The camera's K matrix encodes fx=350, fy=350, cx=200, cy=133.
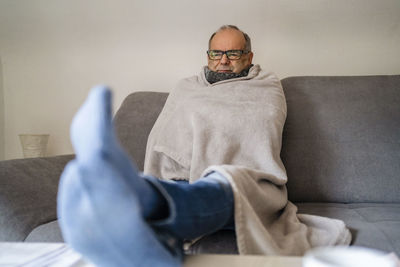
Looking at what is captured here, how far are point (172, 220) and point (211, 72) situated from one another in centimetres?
105

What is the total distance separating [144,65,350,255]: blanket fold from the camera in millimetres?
849

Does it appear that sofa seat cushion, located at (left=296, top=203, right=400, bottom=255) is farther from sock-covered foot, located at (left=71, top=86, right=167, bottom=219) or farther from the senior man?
sock-covered foot, located at (left=71, top=86, right=167, bottom=219)

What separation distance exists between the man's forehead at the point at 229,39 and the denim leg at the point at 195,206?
98cm

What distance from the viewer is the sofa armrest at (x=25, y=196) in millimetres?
976

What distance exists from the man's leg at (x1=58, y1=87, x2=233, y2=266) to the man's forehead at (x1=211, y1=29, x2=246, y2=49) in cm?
116

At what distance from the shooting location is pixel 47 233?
0.94 metres

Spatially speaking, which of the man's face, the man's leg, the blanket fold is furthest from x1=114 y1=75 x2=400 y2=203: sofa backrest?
the man's leg

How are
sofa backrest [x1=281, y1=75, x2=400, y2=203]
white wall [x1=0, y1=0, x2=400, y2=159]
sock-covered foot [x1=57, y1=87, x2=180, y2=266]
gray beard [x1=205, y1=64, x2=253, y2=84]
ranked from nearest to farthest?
sock-covered foot [x1=57, y1=87, x2=180, y2=266]
sofa backrest [x1=281, y1=75, x2=400, y2=203]
gray beard [x1=205, y1=64, x2=253, y2=84]
white wall [x1=0, y1=0, x2=400, y2=159]

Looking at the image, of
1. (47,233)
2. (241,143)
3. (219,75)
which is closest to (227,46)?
(219,75)

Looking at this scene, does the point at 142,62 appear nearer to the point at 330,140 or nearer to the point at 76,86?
the point at 76,86

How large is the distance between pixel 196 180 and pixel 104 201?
1.86 ft

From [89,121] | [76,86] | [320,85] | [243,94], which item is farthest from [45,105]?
[89,121]

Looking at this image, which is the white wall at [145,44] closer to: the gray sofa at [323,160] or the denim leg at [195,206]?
the gray sofa at [323,160]

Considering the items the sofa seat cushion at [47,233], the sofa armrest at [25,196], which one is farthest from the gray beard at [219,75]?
the sofa seat cushion at [47,233]
